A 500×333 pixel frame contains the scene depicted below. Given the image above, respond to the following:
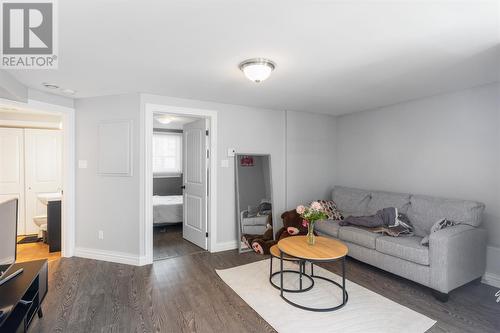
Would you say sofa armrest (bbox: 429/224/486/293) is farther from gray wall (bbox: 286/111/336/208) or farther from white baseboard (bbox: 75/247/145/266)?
white baseboard (bbox: 75/247/145/266)

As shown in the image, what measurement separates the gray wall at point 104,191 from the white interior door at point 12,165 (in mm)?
1843

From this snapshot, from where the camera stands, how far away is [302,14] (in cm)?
161

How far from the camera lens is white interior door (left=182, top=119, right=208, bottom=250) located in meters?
3.95

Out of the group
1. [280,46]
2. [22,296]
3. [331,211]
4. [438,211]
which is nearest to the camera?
[22,296]

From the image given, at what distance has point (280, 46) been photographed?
2.04 metres

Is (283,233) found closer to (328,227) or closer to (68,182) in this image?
(328,227)

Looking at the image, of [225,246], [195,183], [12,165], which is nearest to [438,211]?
[225,246]

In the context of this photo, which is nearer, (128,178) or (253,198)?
(128,178)

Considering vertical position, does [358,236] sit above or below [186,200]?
below

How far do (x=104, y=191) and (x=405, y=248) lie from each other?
12.7ft

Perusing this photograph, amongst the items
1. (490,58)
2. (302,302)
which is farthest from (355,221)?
(490,58)

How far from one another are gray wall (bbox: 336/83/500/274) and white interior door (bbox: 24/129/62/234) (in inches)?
220

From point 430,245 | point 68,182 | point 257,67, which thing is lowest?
point 430,245

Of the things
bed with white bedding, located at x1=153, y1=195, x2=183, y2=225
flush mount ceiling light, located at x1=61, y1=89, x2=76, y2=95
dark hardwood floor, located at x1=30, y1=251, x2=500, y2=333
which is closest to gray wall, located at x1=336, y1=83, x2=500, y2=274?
dark hardwood floor, located at x1=30, y1=251, x2=500, y2=333
